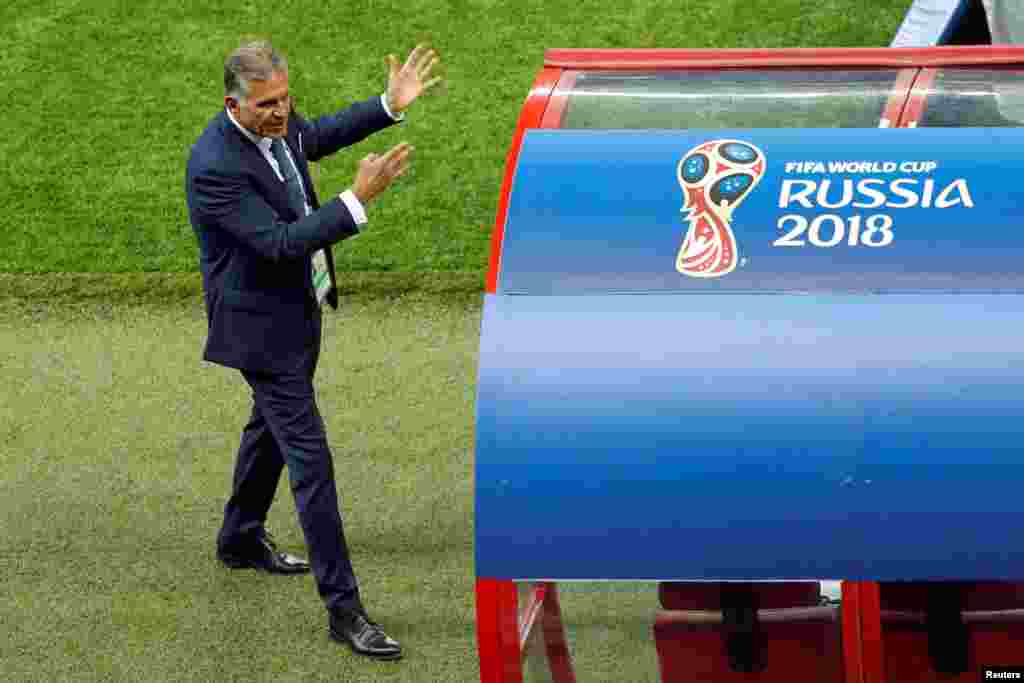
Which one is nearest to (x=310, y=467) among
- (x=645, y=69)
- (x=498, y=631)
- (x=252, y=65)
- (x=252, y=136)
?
(x=252, y=136)

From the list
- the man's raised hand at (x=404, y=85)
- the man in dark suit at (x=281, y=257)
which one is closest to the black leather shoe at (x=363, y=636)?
the man in dark suit at (x=281, y=257)

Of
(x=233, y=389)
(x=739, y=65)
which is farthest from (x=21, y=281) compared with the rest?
(x=739, y=65)

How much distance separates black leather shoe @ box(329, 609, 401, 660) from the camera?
21.3 feet

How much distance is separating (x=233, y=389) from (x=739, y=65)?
13.3 ft

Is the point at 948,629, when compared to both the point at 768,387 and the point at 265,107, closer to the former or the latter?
the point at 768,387

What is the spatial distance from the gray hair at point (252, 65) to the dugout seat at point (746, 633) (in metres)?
2.26

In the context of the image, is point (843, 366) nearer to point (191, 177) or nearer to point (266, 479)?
point (191, 177)

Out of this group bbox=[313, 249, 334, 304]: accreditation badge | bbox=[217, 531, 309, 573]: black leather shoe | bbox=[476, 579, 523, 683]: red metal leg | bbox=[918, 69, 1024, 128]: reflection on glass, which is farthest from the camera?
bbox=[217, 531, 309, 573]: black leather shoe

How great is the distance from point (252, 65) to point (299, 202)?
0.59 meters

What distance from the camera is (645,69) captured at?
5340mm

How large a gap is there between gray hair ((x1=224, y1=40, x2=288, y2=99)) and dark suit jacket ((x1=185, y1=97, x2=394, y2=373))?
20cm
